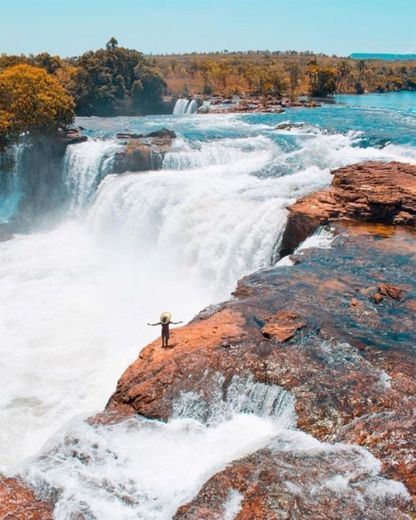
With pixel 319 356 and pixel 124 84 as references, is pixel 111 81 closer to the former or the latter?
pixel 124 84

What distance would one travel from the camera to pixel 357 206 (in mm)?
18344

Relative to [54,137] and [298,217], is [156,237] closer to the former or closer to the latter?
[298,217]

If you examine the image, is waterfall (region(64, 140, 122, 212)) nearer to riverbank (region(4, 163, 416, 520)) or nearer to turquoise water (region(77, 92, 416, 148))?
turquoise water (region(77, 92, 416, 148))

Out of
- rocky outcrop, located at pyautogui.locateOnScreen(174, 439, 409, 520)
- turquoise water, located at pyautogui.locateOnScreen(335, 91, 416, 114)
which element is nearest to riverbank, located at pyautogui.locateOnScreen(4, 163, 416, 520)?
rocky outcrop, located at pyautogui.locateOnScreen(174, 439, 409, 520)

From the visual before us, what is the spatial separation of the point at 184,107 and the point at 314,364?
4639 centimetres

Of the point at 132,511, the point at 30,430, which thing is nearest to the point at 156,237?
the point at 30,430

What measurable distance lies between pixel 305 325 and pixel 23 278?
14020mm

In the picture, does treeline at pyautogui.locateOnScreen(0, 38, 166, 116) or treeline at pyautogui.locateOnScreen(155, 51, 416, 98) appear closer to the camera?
treeline at pyautogui.locateOnScreen(0, 38, 166, 116)

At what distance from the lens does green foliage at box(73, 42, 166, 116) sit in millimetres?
50469

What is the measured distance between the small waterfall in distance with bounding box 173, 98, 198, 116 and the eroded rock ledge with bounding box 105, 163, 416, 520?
3853 centimetres

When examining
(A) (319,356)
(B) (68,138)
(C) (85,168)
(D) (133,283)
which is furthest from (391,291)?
(B) (68,138)

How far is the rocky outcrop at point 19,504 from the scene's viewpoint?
7411mm

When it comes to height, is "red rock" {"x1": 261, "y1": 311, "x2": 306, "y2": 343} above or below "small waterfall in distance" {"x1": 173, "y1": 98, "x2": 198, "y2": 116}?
below

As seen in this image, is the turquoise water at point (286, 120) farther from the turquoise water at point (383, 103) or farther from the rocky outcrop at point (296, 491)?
the rocky outcrop at point (296, 491)
